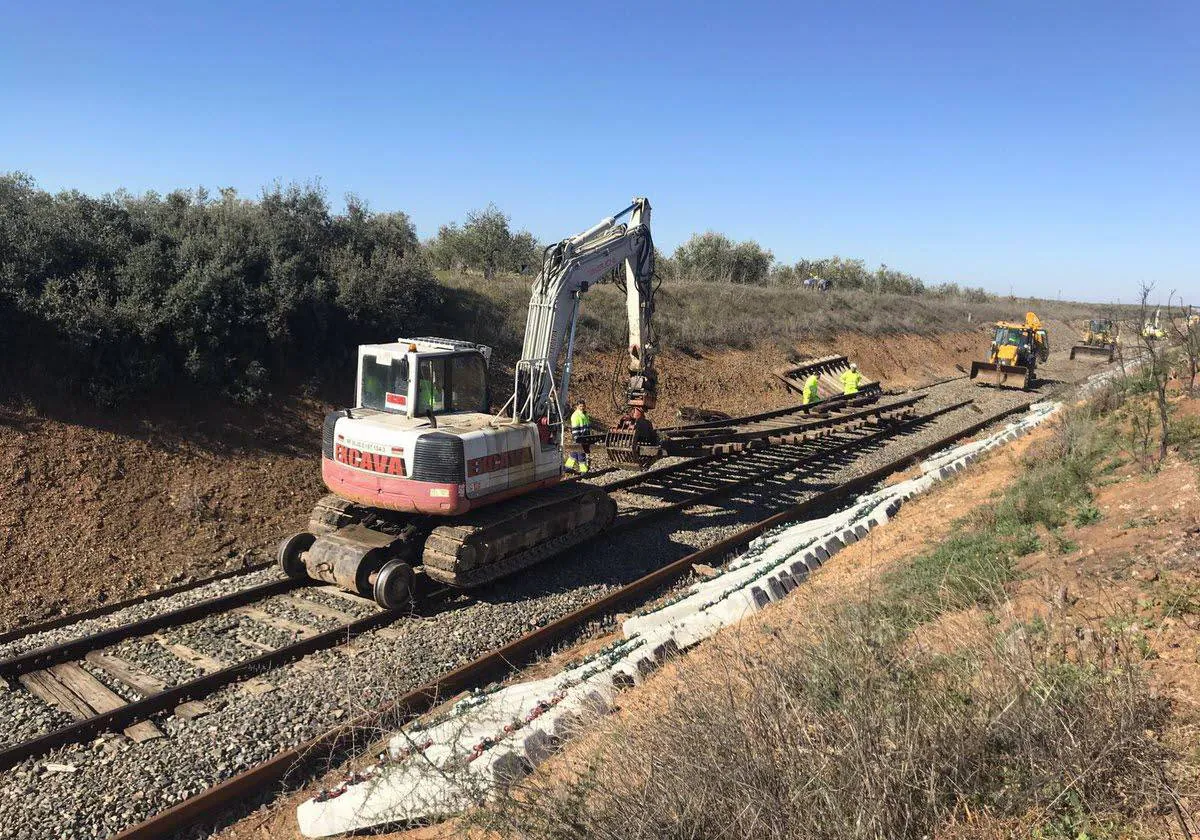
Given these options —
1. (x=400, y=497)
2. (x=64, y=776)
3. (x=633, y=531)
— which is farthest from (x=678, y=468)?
(x=64, y=776)

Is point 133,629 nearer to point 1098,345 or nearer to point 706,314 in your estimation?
point 706,314

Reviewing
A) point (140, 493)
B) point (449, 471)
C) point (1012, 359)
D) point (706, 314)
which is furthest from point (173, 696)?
point (1012, 359)

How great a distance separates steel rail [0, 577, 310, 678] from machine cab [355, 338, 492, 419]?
2.59 meters

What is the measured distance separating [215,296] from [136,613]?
7847mm

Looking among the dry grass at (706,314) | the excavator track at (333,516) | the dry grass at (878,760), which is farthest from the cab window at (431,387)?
the dry grass at (706,314)

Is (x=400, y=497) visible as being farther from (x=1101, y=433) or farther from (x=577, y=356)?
(x=577, y=356)

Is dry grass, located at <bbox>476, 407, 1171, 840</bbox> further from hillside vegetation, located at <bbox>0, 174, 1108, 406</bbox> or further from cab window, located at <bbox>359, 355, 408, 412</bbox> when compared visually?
hillside vegetation, located at <bbox>0, 174, 1108, 406</bbox>

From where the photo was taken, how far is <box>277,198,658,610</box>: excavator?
911 cm

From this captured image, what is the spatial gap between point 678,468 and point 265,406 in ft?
26.5

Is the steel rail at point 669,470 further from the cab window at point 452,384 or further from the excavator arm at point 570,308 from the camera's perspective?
the cab window at point 452,384

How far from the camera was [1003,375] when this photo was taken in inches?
1189

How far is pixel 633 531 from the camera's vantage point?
12055mm

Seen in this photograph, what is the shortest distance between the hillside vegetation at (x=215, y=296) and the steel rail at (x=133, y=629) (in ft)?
19.4

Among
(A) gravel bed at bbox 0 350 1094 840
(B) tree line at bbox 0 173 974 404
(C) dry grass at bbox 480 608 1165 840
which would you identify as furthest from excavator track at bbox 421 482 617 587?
(B) tree line at bbox 0 173 974 404
